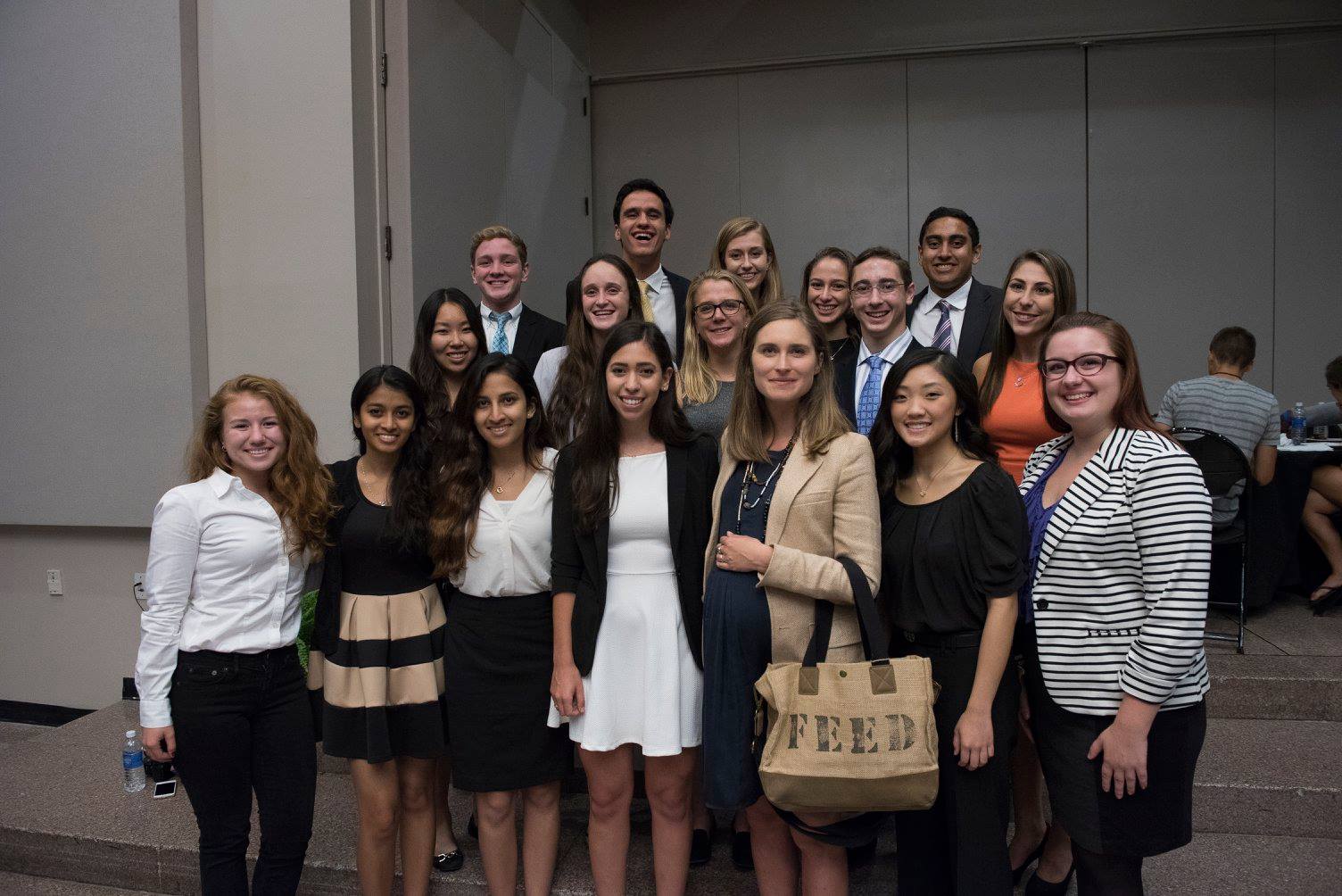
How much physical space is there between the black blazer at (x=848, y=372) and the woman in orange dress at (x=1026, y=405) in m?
0.29

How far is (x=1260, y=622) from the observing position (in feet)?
13.1

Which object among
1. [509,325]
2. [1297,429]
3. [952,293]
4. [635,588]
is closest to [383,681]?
[635,588]

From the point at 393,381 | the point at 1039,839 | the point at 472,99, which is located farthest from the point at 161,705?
the point at 472,99

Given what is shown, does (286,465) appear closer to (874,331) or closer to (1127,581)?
(874,331)

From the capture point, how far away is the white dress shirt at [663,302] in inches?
125

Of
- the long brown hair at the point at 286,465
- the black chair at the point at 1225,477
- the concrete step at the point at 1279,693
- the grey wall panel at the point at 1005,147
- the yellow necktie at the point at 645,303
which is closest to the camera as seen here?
the long brown hair at the point at 286,465

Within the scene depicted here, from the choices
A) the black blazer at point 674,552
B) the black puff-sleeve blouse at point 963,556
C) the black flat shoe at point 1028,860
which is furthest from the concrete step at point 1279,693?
the black blazer at point 674,552

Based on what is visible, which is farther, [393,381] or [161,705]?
[393,381]

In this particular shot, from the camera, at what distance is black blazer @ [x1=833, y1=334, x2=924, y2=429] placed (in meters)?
2.69

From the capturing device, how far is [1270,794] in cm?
277

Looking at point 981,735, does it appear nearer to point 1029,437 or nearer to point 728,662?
point 728,662

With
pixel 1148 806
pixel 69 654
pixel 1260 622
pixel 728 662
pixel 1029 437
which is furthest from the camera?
pixel 69 654

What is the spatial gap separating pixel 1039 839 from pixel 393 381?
6.98 feet

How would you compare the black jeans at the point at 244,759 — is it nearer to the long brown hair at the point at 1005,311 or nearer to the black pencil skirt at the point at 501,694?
the black pencil skirt at the point at 501,694
